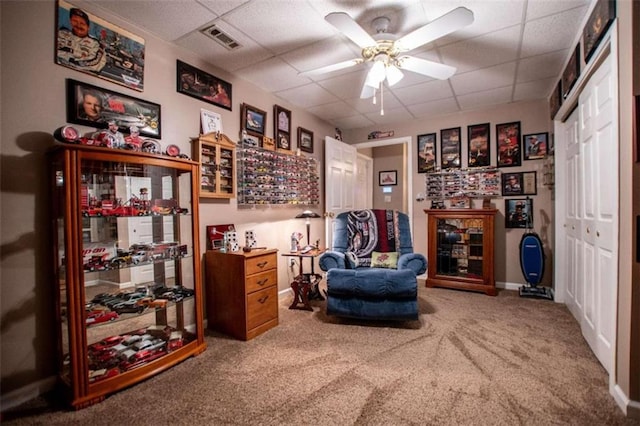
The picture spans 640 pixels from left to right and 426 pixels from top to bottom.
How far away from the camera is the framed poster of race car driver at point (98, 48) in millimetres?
1862

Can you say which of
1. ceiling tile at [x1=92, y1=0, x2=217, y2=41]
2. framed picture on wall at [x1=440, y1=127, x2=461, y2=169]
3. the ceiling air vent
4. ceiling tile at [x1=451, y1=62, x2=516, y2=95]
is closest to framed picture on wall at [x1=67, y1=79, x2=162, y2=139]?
ceiling tile at [x1=92, y1=0, x2=217, y2=41]

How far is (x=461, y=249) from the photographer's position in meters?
4.00

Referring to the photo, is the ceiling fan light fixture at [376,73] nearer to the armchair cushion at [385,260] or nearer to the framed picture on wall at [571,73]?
the framed picture on wall at [571,73]

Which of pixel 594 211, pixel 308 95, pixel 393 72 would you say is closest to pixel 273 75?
pixel 308 95

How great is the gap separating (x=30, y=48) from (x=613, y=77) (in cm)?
340

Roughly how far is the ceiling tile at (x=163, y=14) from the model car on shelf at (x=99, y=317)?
2.04 meters

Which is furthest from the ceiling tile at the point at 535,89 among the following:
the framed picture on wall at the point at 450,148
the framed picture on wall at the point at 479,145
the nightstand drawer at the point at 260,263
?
the nightstand drawer at the point at 260,263

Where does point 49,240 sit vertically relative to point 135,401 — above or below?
above

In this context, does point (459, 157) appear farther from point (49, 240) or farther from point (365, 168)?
point (49, 240)

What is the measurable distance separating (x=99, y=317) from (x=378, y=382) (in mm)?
1780

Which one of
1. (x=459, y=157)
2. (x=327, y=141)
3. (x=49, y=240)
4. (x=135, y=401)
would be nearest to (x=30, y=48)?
(x=49, y=240)

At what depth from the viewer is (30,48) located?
173cm

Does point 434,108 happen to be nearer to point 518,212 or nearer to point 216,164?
point 518,212

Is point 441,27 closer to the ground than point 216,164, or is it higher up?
higher up
